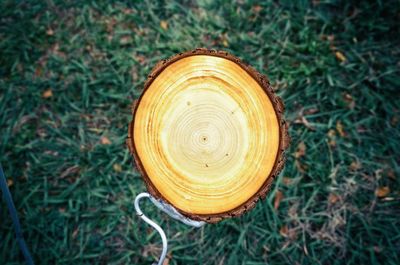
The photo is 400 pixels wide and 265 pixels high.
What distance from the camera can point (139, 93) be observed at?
8.95ft

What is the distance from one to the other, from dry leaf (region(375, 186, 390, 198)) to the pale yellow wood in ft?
5.26

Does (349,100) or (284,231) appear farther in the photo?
(349,100)

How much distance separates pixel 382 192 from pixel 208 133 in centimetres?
179

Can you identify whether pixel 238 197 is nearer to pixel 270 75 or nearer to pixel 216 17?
pixel 270 75

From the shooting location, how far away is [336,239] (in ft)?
8.15

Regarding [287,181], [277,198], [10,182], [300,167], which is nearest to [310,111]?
[300,167]

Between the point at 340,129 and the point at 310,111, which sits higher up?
the point at 310,111

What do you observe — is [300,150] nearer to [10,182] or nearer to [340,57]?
[340,57]

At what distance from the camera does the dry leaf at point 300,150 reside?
2.61m

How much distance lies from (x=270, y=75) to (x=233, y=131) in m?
1.58

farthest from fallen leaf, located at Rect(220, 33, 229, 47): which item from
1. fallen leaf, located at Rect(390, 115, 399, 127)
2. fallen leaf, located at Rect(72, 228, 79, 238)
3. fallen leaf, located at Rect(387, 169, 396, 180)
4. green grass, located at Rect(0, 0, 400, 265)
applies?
fallen leaf, located at Rect(72, 228, 79, 238)

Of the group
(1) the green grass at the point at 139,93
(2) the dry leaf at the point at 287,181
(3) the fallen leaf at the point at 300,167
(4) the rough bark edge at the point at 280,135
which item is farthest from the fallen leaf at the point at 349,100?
(4) the rough bark edge at the point at 280,135

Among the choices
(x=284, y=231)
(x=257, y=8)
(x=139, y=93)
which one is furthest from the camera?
(x=257, y=8)

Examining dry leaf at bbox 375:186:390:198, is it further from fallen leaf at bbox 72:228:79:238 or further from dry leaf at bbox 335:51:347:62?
fallen leaf at bbox 72:228:79:238
